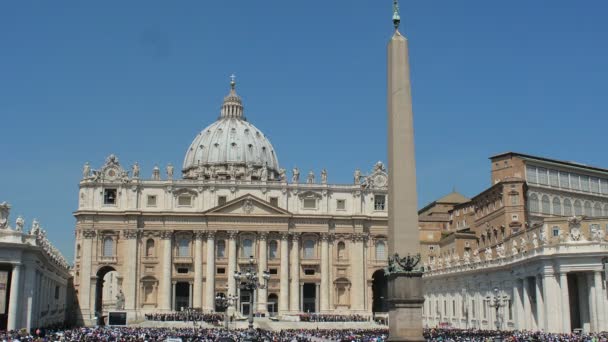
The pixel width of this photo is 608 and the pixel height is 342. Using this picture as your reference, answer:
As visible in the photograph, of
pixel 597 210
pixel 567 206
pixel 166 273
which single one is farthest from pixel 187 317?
pixel 597 210

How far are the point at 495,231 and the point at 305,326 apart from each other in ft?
69.3

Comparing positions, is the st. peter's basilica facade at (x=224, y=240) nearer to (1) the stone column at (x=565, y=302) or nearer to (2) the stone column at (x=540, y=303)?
(2) the stone column at (x=540, y=303)

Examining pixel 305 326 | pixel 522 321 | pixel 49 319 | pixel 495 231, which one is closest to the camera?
pixel 522 321

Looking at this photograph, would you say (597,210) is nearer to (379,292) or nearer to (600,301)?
(379,292)

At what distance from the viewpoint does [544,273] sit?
49.3 m

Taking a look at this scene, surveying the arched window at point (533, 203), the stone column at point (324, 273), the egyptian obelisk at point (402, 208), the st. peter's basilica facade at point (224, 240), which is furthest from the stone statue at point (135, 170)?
the egyptian obelisk at point (402, 208)

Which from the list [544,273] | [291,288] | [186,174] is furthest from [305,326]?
[186,174]

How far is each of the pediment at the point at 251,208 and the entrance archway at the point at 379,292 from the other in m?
14.2

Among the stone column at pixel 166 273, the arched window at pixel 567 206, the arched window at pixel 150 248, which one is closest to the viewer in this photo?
the arched window at pixel 567 206

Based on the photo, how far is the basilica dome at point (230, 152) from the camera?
391ft

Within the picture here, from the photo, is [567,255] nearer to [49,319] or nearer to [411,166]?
[411,166]

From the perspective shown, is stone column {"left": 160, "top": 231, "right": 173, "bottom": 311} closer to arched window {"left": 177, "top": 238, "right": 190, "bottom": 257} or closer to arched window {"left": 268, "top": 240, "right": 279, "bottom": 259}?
arched window {"left": 177, "top": 238, "right": 190, "bottom": 257}

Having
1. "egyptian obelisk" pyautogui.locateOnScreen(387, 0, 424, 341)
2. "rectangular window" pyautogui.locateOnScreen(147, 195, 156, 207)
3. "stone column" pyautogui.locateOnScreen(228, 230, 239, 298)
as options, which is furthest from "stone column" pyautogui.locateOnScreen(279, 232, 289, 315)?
"egyptian obelisk" pyautogui.locateOnScreen(387, 0, 424, 341)

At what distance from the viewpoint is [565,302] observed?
48.3 meters
